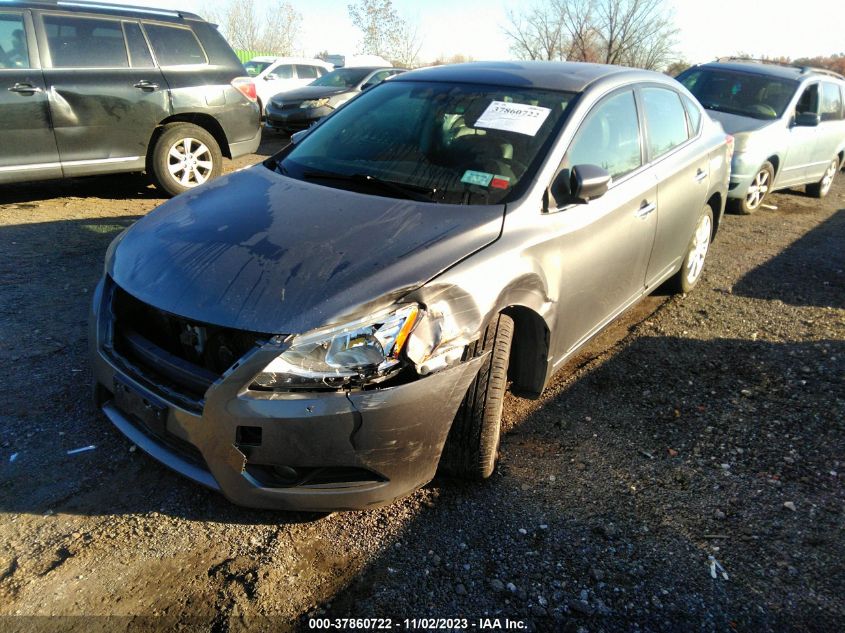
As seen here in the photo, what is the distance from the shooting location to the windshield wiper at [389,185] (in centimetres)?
286

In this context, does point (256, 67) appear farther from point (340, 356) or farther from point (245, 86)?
point (340, 356)

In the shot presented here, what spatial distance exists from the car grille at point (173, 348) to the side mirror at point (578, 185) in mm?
1563

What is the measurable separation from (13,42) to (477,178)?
545 cm

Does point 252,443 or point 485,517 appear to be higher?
point 252,443

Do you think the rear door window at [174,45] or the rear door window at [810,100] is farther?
the rear door window at [810,100]

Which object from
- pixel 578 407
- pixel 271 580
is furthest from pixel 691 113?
pixel 271 580

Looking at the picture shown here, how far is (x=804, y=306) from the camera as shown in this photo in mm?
4887

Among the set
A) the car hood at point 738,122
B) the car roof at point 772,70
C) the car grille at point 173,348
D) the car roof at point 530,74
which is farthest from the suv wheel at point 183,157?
the car roof at point 772,70

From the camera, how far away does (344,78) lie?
1345cm

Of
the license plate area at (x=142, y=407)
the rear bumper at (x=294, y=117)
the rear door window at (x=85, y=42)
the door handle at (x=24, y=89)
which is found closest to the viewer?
the license plate area at (x=142, y=407)

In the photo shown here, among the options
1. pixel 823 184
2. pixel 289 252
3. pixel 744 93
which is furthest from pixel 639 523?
pixel 823 184

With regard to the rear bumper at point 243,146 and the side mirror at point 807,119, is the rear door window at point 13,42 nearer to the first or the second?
the rear bumper at point 243,146

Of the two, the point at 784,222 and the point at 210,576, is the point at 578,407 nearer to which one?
the point at 210,576

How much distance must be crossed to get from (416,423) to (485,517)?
23.9 inches
